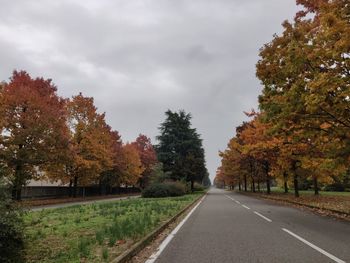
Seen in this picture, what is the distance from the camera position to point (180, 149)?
57312 mm

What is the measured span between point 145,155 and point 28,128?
46813 millimetres

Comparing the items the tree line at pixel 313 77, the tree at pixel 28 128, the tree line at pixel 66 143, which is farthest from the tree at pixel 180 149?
the tree line at pixel 313 77

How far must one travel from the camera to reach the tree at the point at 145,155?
2921 inches

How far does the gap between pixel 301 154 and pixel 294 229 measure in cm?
1793

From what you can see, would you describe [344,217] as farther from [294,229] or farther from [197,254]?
[197,254]

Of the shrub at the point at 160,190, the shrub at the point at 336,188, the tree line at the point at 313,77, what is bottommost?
the shrub at the point at 160,190

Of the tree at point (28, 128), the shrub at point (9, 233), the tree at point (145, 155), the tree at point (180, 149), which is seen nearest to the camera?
the shrub at point (9, 233)

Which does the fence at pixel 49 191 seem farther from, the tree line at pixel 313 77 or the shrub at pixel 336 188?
the shrub at pixel 336 188

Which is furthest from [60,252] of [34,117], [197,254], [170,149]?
[170,149]

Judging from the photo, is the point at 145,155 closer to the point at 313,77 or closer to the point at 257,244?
the point at 313,77

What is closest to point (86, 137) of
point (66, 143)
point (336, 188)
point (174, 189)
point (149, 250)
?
point (66, 143)

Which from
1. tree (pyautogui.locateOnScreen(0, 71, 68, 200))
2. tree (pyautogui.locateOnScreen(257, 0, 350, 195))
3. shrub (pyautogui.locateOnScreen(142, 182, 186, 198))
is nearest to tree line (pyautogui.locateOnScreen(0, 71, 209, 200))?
tree (pyautogui.locateOnScreen(0, 71, 68, 200))

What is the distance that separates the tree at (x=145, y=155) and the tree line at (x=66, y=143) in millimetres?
11138

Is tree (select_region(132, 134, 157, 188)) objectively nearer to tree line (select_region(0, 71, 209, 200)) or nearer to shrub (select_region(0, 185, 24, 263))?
tree line (select_region(0, 71, 209, 200))
